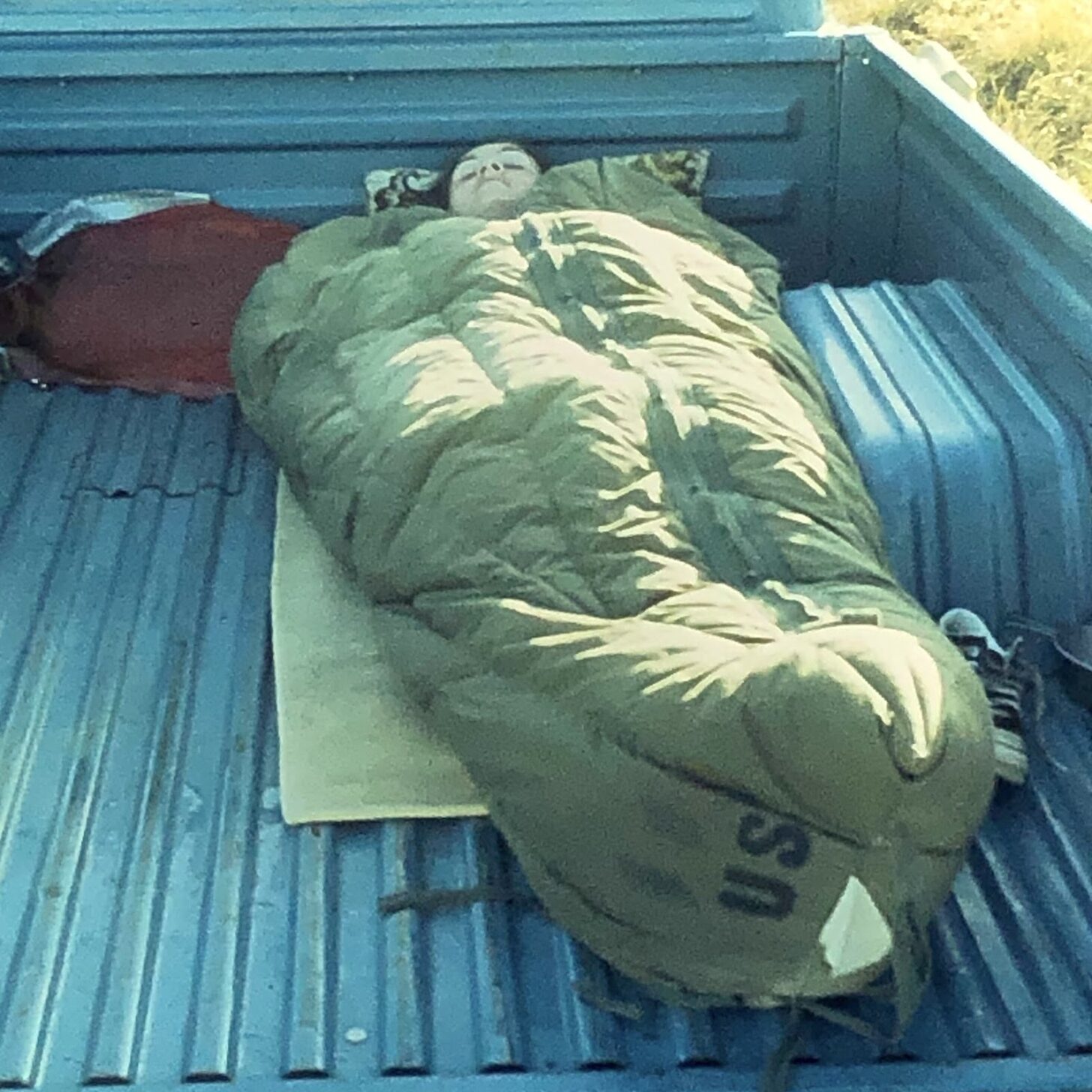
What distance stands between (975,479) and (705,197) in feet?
2.54

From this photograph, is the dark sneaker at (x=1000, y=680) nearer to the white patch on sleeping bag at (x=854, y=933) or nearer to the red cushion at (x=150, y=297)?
the white patch on sleeping bag at (x=854, y=933)

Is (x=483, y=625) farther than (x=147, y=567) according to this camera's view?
No

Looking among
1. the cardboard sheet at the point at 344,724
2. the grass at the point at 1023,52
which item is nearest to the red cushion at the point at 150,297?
the cardboard sheet at the point at 344,724

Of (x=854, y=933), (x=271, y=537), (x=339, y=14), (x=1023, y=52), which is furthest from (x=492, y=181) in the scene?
(x=1023, y=52)

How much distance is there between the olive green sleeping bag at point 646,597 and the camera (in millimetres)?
987

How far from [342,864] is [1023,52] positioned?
3.03 metres

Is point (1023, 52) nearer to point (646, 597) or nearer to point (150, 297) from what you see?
point (150, 297)

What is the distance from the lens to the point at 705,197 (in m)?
2.08

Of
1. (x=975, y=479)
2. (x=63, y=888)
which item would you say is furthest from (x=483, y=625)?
(x=975, y=479)

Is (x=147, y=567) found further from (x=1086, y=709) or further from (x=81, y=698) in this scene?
(x=1086, y=709)

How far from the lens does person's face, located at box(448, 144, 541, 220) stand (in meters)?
1.96

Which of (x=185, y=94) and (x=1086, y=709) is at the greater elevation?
(x=185, y=94)

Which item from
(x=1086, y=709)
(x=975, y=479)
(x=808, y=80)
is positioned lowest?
(x=1086, y=709)

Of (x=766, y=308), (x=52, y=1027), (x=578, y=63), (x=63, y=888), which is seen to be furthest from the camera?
(x=578, y=63)
